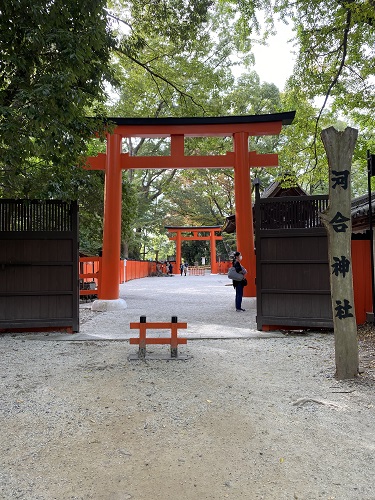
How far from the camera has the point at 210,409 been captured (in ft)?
11.5

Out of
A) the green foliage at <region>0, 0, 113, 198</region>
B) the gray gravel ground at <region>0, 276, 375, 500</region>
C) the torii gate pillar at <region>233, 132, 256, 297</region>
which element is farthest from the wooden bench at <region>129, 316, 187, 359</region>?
the torii gate pillar at <region>233, 132, 256, 297</region>

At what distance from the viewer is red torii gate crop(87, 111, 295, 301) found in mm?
10141

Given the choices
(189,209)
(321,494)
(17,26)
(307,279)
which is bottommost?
(321,494)

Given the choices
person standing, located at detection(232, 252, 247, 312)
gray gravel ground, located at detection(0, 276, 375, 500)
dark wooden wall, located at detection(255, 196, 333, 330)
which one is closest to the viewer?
gray gravel ground, located at detection(0, 276, 375, 500)

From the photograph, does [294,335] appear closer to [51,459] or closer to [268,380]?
[268,380]

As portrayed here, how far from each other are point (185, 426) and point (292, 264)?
4.52 metres

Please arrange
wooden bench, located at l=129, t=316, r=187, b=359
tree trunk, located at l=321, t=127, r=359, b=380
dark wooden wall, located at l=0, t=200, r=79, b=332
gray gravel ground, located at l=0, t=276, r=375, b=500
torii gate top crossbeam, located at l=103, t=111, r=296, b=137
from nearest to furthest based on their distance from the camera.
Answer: gray gravel ground, located at l=0, t=276, r=375, b=500, tree trunk, located at l=321, t=127, r=359, b=380, wooden bench, located at l=129, t=316, r=187, b=359, dark wooden wall, located at l=0, t=200, r=79, b=332, torii gate top crossbeam, located at l=103, t=111, r=296, b=137

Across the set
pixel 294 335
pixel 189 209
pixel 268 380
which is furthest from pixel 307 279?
pixel 189 209

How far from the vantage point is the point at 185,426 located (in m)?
3.17

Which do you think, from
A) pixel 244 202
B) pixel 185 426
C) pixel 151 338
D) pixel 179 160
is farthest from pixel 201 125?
pixel 185 426

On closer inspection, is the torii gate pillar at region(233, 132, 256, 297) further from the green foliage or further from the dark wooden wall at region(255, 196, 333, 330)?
the green foliage

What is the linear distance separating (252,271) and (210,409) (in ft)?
23.5

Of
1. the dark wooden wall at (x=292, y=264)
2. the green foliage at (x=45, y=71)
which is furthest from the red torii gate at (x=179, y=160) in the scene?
the green foliage at (x=45, y=71)

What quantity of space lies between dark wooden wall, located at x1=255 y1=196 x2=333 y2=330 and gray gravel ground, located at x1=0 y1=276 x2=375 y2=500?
1.35m
